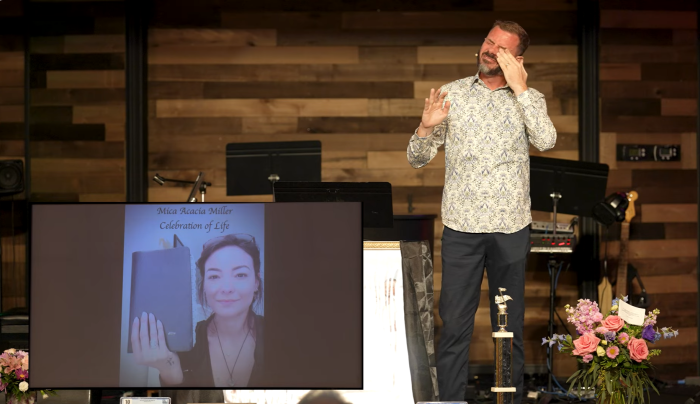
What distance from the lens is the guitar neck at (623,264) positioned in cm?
517

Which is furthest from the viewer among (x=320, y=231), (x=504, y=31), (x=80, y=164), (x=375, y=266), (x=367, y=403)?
(x=80, y=164)

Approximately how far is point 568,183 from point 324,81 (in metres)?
1.84

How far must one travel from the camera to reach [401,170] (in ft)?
18.2

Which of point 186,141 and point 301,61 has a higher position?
point 301,61

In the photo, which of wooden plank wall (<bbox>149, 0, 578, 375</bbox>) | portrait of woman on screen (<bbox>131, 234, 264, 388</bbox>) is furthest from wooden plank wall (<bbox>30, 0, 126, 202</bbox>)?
portrait of woman on screen (<bbox>131, 234, 264, 388</bbox>)

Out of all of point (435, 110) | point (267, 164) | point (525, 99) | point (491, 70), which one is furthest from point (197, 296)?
point (267, 164)

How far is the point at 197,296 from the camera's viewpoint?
211 cm

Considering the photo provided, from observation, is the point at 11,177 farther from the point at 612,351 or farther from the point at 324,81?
the point at 612,351

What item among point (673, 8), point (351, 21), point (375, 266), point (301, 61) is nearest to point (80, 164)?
point (301, 61)

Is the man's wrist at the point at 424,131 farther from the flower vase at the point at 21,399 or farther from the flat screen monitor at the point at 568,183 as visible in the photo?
the flower vase at the point at 21,399

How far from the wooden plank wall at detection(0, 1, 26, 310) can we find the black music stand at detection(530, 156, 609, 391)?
11.4ft

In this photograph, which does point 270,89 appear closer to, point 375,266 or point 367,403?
point 375,266

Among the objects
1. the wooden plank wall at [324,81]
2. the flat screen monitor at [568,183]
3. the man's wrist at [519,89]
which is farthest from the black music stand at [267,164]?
the man's wrist at [519,89]

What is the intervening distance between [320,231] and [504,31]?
1800mm
